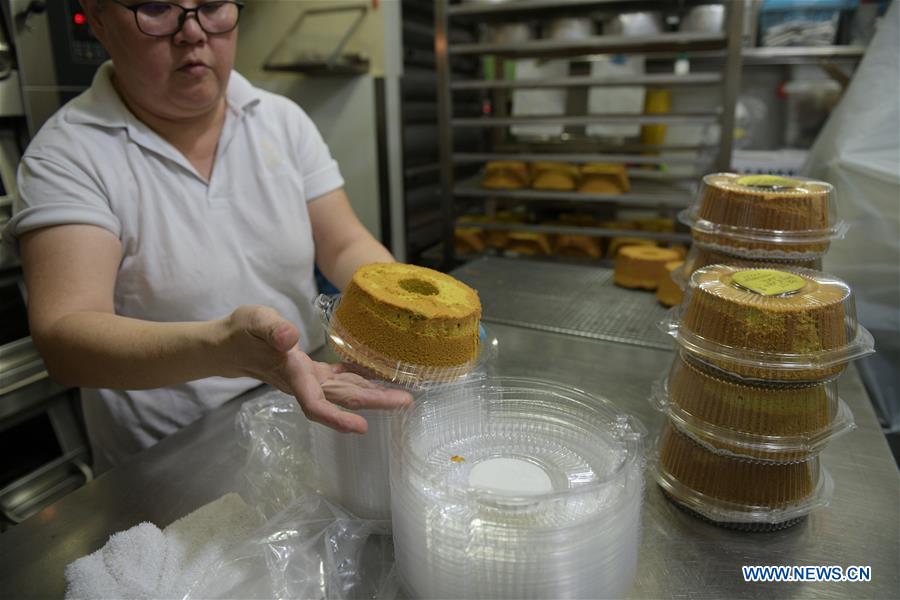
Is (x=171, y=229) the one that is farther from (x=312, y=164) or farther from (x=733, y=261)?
(x=733, y=261)

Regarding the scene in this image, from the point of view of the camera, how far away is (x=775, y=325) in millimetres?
729

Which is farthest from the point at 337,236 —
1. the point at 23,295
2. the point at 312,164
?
the point at 23,295

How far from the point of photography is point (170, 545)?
0.71 metres

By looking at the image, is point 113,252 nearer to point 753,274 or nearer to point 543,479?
point 543,479

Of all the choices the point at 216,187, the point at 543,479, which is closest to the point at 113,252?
the point at 216,187

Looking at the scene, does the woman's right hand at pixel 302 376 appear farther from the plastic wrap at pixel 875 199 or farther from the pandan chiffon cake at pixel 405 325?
the plastic wrap at pixel 875 199

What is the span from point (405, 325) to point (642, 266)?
4.05ft

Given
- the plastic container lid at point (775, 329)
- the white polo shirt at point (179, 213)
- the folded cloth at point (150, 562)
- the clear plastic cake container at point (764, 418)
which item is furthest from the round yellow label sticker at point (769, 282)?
the white polo shirt at point (179, 213)

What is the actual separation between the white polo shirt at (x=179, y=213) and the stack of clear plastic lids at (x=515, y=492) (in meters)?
0.70

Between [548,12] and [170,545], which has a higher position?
[548,12]

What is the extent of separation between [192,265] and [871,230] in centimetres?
167

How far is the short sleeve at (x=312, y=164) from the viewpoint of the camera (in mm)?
1423

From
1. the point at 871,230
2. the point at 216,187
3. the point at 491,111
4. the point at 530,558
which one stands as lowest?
the point at 530,558

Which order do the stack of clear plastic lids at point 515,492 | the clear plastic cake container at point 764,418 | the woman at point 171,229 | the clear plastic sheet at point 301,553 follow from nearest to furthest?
the stack of clear plastic lids at point 515,492 < the clear plastic sheet at point 301,553 < the clear plastic cake container at point 764,418 < the woman at point 171,229
